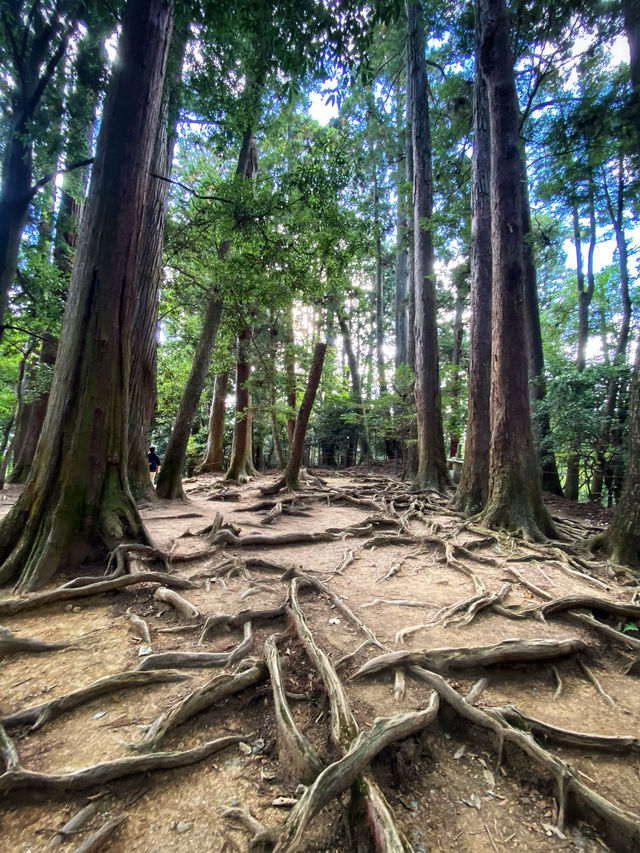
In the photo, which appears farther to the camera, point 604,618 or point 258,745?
point 604,618

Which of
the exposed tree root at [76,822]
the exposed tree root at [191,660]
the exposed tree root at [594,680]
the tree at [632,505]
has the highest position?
the tree at [632,505]

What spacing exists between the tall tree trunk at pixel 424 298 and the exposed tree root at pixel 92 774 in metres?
8.32

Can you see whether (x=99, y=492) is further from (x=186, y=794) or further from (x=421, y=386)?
(x=421, y=386)

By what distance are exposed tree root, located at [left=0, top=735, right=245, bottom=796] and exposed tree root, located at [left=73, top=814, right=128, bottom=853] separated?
18cm

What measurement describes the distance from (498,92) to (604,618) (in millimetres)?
8113

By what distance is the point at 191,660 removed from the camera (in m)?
2.46

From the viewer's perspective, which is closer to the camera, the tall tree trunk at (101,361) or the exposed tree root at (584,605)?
the exposed tree root at (584,605)

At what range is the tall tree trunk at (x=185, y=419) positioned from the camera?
27.2 feet

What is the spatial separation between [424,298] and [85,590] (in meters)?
9.68

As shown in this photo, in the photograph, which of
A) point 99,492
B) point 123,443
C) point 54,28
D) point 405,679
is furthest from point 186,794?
point 54,28

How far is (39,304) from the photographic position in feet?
→ 21.6

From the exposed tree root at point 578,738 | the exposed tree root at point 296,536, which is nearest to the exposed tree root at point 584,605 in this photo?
the exposed tree root at point 578,738

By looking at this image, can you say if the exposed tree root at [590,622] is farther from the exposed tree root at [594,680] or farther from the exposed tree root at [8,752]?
the exposed tree root at [8,752]

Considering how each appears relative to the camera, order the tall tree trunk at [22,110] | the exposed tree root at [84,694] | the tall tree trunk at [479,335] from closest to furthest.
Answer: the exposed tree root at [84,694], the tall tree trunk at [22,110], the tall tree trunk at [479,335]
